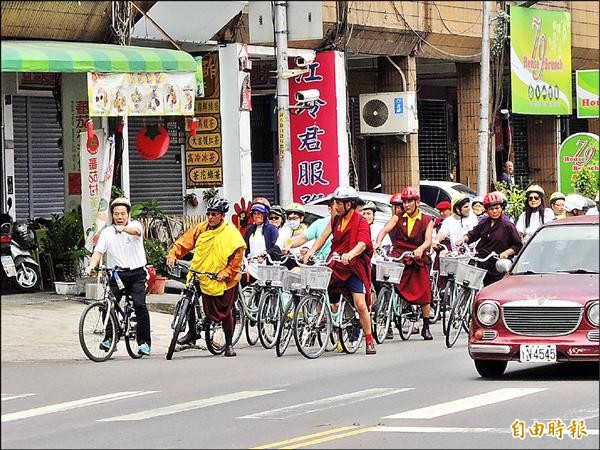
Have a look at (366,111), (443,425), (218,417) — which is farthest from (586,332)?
(366,111)

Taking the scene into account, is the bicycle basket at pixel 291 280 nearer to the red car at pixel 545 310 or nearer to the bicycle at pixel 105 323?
the bicycle at pixel 105 323

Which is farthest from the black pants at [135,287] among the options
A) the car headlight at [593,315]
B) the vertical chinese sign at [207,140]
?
the vertical chinese sign at [207,140]

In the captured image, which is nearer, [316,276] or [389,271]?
[316,276]

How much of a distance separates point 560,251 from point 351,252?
274cm

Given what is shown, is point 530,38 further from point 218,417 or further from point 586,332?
point 218,417

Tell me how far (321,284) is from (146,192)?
990cm

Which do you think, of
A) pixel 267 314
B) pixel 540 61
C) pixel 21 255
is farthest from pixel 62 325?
pixel 540 61

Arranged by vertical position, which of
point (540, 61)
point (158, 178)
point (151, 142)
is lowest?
point (158, 178)

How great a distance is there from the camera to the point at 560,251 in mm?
Answer: 12727

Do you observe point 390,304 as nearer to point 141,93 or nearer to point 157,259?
point 141,93

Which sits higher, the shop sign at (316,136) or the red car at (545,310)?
the shop sign at (316,136)

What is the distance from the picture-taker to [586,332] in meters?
11.6

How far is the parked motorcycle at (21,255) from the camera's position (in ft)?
62.0

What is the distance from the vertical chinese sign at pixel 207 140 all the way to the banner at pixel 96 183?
132 inches
